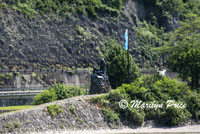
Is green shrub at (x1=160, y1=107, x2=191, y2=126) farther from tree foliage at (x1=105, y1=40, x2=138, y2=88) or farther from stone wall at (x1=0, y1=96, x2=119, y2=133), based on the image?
tree foliage at (x1=105, y1=40, x2=138, y2=88)

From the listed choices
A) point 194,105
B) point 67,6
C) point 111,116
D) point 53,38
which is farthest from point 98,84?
point 67,6

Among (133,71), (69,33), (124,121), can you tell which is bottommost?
(124,121)

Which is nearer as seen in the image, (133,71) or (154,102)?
(154,102)

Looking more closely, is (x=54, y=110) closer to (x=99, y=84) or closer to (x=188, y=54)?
(x=99, y=84)

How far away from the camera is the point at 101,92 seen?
3197 centimetres

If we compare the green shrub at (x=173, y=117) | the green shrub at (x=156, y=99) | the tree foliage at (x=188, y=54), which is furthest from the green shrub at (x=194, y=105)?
the tree foliage at (x=188, y=54)

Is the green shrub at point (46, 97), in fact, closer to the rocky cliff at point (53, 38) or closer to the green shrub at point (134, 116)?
the green shrub at point (134, 116)

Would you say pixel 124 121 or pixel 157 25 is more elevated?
pixel 157 25

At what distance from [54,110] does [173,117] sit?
32.0 feet

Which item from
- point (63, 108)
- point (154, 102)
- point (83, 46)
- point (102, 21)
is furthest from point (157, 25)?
point (63, 108)

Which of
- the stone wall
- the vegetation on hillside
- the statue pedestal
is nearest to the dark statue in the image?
the statue pedestal

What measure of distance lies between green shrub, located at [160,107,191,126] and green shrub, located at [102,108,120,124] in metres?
3.94

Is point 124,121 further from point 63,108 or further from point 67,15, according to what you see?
point 67,15

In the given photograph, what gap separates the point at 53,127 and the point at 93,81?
284 inches
